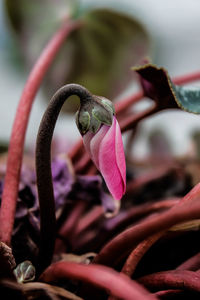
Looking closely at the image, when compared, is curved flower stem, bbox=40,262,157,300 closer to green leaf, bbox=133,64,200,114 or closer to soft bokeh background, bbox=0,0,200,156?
green leaf, bbox=133,64,200,114

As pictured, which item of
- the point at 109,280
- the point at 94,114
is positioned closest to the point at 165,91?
the point at 94,114

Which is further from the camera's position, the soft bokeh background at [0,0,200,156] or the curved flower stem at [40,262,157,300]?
the soft bokeh background at [0,0,200,156]

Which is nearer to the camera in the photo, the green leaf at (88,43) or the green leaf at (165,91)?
the green leaf at (165,91)

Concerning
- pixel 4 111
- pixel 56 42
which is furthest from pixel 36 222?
pixel 4 111

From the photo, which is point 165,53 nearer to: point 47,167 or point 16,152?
point 16,152

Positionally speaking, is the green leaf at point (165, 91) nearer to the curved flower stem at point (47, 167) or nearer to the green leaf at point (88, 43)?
the curved flower stem at point (47, 167)

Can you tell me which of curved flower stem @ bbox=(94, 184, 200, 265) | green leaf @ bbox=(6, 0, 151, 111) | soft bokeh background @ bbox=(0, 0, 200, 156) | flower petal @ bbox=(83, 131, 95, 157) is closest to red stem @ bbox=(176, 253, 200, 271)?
curved flower stem @ bbox=(94, 184, 200, 265)

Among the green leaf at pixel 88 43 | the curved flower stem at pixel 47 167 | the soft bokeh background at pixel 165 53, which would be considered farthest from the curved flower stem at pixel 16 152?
the soft bokeh background at pixel 165 53
